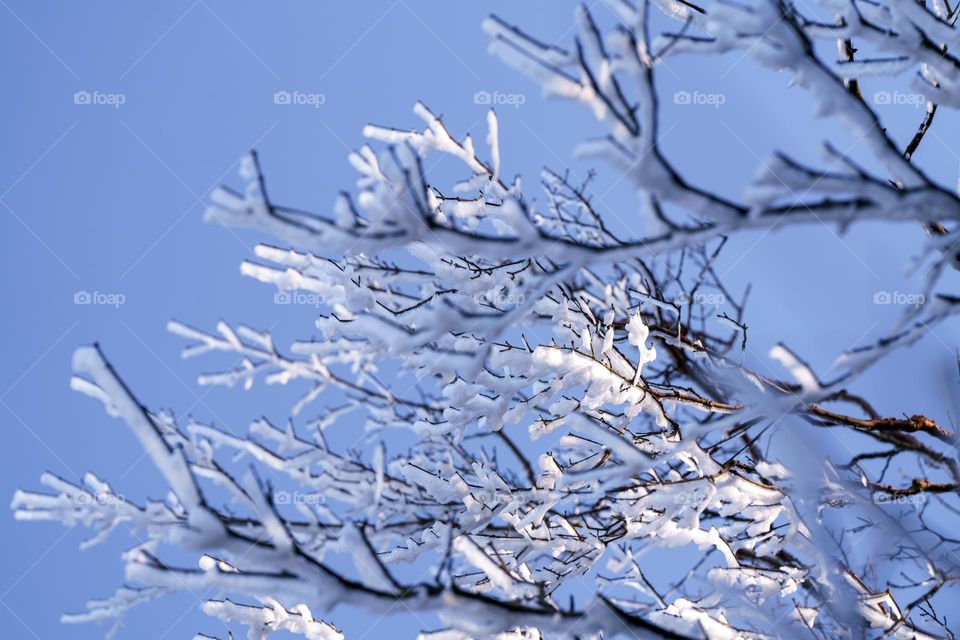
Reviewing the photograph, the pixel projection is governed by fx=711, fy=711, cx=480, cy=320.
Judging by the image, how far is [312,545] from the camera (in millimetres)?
3471

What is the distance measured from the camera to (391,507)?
3.40 metres

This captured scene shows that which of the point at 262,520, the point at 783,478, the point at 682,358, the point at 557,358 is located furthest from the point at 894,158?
the point at 682,358

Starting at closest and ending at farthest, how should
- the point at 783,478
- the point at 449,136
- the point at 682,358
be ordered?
the point at 783,478
the point at 449,136
the point at 682,358

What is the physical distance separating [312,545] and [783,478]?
7.13 feet

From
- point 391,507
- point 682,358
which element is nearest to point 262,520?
point 391,507

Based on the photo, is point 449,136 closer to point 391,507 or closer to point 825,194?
point 391,507

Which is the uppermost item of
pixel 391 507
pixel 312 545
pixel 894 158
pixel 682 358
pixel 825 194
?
pixel 682 358

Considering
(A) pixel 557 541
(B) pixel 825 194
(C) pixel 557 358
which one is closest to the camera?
(B) pixel 825 194

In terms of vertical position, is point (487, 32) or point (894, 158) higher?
point (894, 158)

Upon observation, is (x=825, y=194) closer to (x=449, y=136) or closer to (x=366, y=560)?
(x=366, y=560)

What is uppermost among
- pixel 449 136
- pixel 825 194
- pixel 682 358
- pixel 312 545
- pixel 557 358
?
pixel 682 358

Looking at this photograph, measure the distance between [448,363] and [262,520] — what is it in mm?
539

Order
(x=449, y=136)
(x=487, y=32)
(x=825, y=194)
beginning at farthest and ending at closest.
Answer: (x=449, y=136), (x=487, y=32), (x=825, y=194)

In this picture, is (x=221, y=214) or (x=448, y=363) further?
(x=448, y=363)
